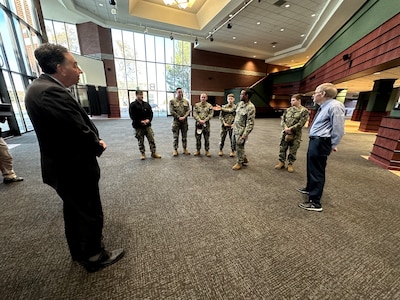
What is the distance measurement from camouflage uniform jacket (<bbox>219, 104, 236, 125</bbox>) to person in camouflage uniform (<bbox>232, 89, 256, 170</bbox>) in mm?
537

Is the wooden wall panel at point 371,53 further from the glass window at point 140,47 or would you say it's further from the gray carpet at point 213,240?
the glass window at point 140,47

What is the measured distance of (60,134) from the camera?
0.97 meters

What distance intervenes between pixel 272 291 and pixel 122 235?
1354mm

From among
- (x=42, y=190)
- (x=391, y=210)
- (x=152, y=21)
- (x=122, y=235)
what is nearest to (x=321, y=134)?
(x=391, y=210)

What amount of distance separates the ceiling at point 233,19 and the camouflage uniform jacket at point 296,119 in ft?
17.6

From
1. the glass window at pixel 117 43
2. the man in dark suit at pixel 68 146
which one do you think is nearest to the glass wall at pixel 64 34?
the glass window at pixel 117 43

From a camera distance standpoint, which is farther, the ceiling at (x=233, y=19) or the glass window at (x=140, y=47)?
the glass window at (x=140, y=47)

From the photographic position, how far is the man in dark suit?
3.10ft

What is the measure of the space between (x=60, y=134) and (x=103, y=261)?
3.34 ft

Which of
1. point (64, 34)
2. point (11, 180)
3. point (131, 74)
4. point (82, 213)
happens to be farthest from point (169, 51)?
point (82, 213)

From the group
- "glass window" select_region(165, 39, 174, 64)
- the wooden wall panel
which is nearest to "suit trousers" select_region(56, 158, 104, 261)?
the wooden wall panel

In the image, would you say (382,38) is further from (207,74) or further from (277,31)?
(207,74)

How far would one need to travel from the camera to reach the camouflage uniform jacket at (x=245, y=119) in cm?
303

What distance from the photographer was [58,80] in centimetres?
108
